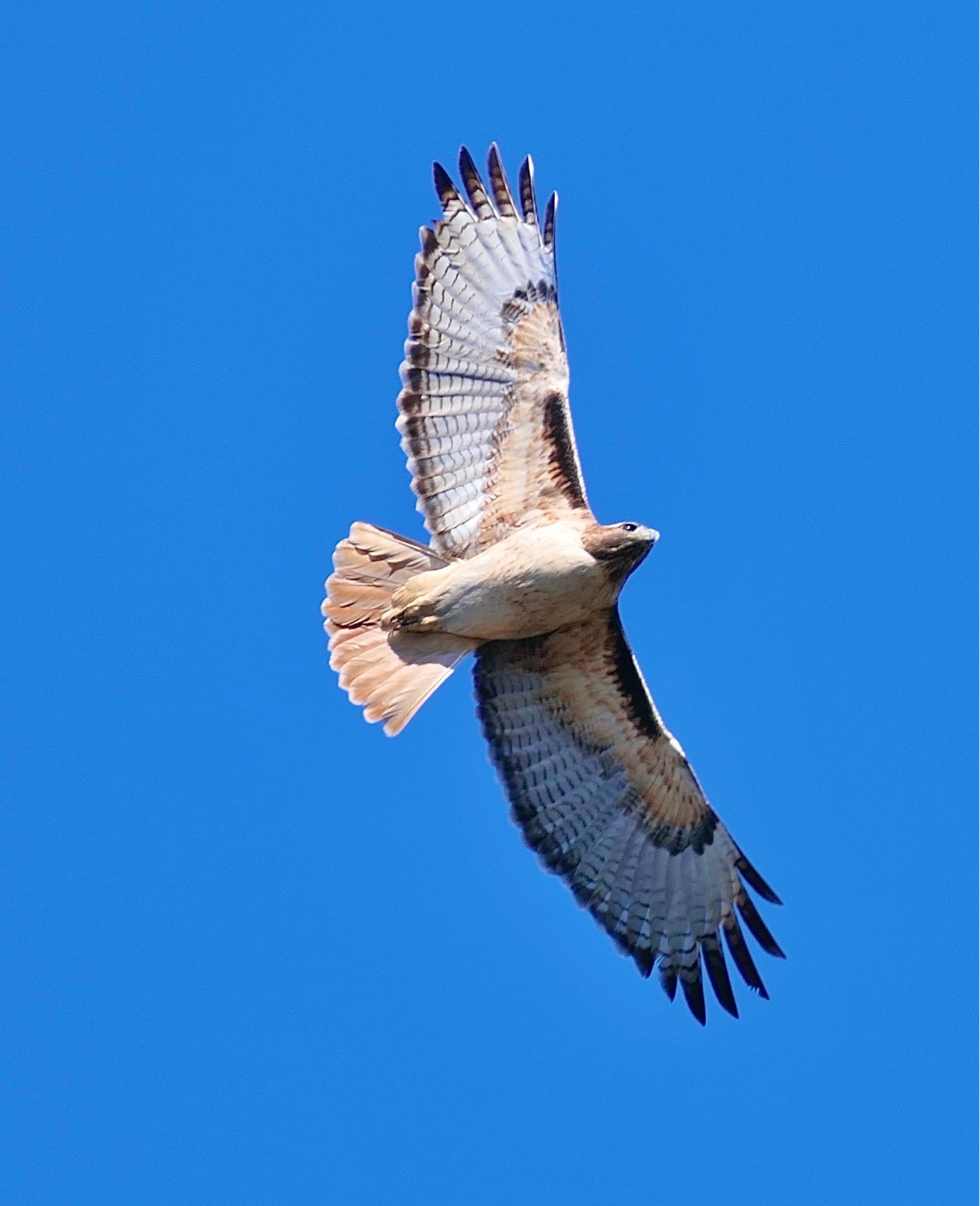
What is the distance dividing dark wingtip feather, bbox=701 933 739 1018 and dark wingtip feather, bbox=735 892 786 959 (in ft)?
0.62

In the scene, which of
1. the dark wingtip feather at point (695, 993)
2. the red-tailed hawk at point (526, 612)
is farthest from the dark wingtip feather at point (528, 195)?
the dark wingtip feather at point (695, 993)

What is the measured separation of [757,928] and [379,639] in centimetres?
256

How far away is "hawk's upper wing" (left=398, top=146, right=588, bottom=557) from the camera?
1194 cm

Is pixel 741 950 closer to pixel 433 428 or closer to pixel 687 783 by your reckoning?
pixel 687 783

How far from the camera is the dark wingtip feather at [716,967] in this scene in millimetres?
12445

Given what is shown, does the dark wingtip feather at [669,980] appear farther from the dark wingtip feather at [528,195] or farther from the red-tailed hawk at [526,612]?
the dark wingtip feather at [528,195]

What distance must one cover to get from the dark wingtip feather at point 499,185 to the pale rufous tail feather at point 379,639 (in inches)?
71.7

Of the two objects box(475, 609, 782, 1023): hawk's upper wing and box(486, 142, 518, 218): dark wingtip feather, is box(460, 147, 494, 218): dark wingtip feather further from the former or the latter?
box(475, 609, 782, 1023): hawk's upper wing

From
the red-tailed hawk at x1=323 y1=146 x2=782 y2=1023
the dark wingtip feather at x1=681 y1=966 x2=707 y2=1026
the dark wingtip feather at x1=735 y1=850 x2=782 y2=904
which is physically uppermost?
the red-tailed hawk at x1=323 y1=146 x2=782 y2=1023

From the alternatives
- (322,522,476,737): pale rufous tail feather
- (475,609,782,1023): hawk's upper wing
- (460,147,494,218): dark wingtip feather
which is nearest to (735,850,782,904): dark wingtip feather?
(475,609,782,1023): hawk's upper wing

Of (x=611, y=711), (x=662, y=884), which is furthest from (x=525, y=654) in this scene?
(x=662, y=884)

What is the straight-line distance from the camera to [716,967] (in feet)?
40.9

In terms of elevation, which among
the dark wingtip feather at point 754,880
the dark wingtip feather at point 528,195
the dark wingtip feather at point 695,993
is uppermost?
the dark wingtip feather at point 528,195

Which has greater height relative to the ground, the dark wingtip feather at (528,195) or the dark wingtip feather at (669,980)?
the dark wingtip feather at (528,195)
